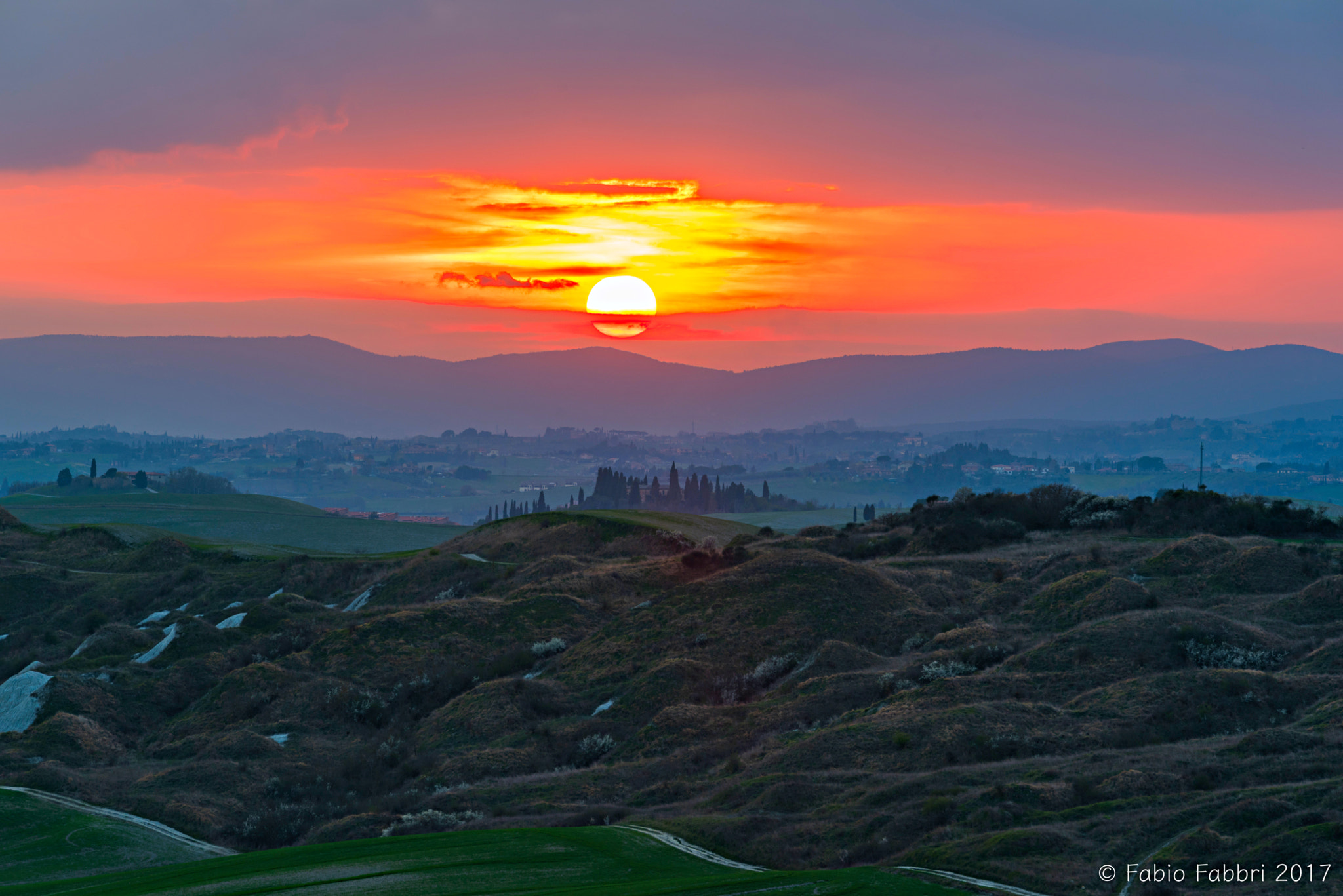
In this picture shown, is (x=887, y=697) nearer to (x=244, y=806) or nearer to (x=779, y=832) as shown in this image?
(x=779, y=832)

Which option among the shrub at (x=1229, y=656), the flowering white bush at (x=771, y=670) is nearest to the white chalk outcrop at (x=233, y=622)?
the flowering white bush at (x=771, y=670)

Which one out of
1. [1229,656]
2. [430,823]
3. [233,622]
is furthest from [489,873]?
[233,622]

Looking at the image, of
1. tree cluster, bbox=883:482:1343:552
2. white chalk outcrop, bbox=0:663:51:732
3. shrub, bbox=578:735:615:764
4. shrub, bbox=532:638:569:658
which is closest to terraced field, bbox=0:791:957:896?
shrub, bbox=578:735:615:764

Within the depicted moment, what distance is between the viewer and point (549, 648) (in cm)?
4150

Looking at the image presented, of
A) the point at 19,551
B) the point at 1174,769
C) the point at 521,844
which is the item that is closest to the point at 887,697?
the point at 1174,769

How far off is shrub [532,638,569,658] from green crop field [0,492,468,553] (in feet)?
269

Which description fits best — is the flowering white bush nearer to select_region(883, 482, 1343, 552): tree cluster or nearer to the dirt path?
the dirt path

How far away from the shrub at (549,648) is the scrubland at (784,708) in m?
0.17

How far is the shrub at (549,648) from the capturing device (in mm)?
41344

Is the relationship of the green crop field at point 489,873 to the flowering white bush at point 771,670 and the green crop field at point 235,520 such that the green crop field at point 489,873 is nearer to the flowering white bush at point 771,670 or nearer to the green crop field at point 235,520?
the flowering white bush at point 771,670

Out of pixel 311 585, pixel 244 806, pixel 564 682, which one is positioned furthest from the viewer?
pixel 311 585

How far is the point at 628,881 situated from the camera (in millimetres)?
15695

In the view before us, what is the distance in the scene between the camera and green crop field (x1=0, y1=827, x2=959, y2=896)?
14.7 metres

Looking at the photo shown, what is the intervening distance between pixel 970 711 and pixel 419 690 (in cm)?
2221
